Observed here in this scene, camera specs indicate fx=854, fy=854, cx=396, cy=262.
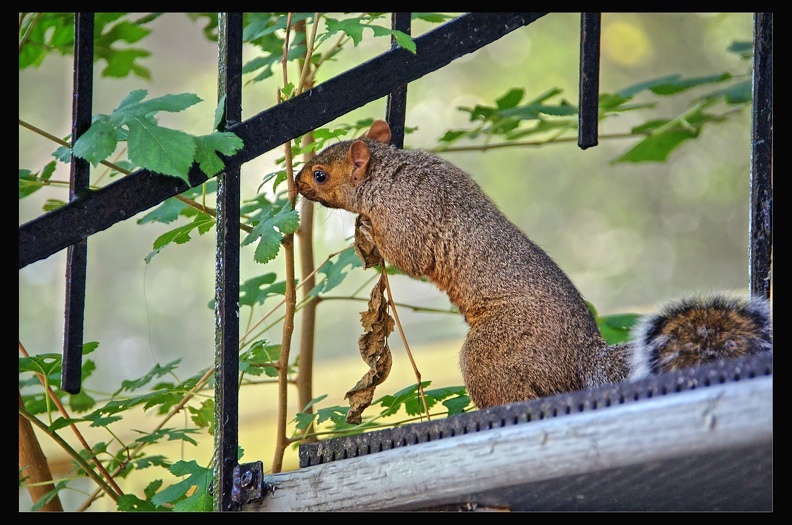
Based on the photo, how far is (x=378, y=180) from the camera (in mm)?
1660

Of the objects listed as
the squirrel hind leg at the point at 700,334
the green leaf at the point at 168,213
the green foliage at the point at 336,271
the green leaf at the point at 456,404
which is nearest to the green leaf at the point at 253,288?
the green foliage at the point at 336,271

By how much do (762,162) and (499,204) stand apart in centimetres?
324

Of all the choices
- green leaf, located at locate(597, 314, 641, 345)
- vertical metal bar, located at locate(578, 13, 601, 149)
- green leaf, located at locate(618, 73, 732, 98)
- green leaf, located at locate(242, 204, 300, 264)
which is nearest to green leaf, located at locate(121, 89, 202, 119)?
green leaf, located at locate(242, 204, 300, 264)

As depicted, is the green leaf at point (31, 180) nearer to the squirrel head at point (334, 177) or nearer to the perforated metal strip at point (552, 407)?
the squirrel head at point (334, 177)

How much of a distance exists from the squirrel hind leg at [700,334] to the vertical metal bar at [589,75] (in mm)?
301

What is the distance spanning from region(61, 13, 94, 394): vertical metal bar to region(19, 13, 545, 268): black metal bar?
A: 0.02m

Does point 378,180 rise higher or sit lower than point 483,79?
lower

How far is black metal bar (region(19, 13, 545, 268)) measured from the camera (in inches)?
40.1

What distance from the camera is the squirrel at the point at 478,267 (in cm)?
138

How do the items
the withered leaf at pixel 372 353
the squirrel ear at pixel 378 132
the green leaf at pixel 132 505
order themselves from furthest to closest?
the squirrel ear at pixel 378 132, the green leaf at pixel 132 505, the withered leaf at pixel 372 353

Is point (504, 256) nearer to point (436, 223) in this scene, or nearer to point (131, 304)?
point (436, 223)
